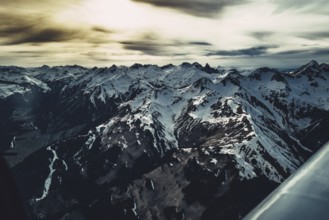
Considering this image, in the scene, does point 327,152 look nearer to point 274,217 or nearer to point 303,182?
point 303,182

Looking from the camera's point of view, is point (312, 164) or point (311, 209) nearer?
point (311, 209)

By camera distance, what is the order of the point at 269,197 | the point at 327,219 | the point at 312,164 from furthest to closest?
the point at 312,164, the point at 269,197, the point at 327,219

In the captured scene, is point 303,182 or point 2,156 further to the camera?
point 2,156

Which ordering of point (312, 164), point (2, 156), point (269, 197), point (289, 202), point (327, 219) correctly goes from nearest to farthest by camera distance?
1. point (327, 219)
2. point (289, 202)
3. point (269, 197)
4. point (312, 164)
5. point (2, 156)

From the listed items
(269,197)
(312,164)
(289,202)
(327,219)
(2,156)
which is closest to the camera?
(327,219)

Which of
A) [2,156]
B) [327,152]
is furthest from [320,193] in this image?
[2,156]

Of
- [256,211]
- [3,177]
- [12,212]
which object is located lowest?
[12,212]

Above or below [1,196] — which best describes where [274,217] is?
above

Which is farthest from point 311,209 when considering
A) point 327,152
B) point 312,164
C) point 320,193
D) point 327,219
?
point 327,152

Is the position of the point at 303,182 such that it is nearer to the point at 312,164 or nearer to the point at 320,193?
the point at 320,193
